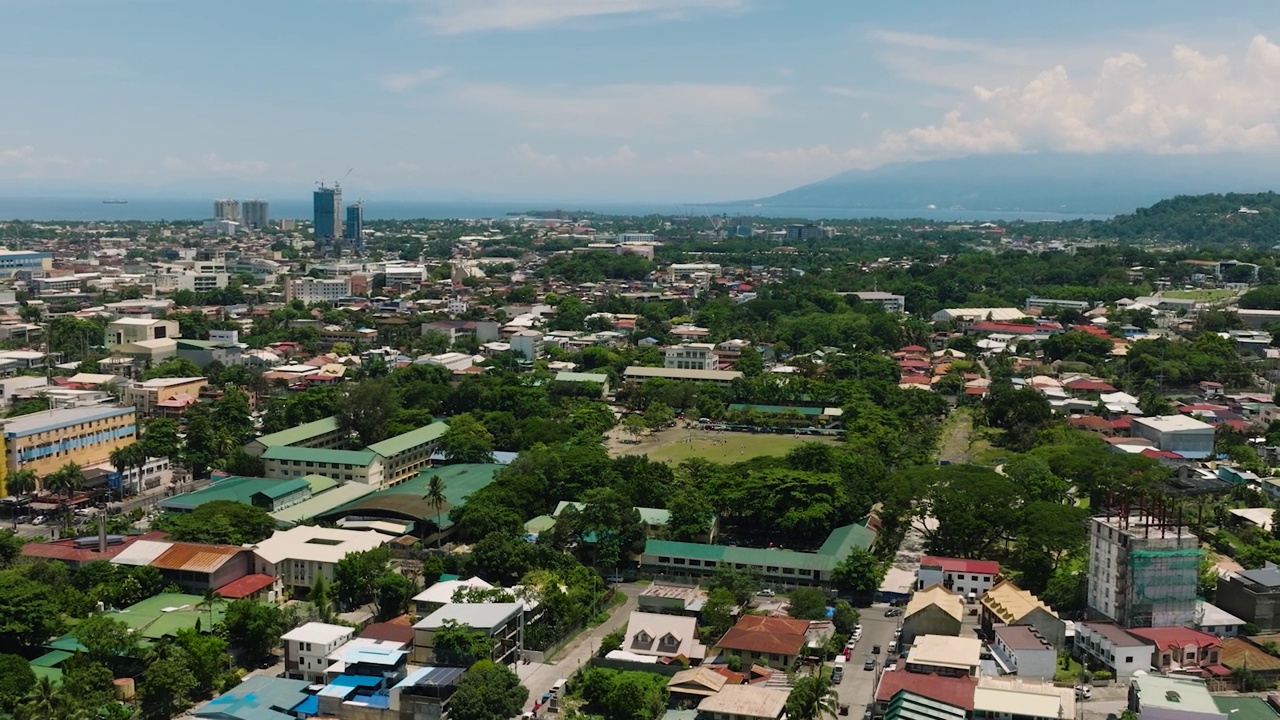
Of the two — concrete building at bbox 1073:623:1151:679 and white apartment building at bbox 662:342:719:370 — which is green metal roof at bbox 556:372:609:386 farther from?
concrete building at bbox 1073:623:1151:679

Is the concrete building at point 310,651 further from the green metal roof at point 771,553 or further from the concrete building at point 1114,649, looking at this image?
the concrete building at point 1114,649

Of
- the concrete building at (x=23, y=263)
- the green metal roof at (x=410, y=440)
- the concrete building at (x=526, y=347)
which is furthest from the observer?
the concrete building at (x=23, y=263)

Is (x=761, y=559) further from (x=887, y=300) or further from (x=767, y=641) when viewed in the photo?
(x=887, y=300)

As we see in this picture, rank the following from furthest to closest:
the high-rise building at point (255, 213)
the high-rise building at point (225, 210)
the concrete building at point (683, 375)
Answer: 1. the high-rise building at point (225, 210)
2. the high-rise building at point (255, 213)
3. the concrete building at point (683, 375)

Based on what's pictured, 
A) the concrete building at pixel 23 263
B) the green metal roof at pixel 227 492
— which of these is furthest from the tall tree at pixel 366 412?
the concrete building at pixel 23 263

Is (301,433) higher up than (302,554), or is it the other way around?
(301,433)

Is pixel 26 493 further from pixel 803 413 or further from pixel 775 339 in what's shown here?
pixel 775 339

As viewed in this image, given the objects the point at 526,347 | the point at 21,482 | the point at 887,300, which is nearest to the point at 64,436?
the point at 21,482

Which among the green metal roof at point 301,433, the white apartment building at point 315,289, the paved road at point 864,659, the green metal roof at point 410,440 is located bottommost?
the paved road at point 864,659

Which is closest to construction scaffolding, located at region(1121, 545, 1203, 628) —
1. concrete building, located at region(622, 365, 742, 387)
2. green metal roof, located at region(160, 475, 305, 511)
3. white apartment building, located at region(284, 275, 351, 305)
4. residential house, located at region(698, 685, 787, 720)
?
residential house, located at region(698, 685, 787, 720)
